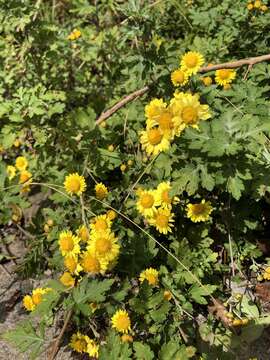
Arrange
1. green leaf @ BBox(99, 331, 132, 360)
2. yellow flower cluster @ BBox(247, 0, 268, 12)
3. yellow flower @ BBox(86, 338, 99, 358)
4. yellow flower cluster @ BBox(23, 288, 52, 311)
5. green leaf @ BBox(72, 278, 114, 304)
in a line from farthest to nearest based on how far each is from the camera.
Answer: yellow flower cluster @ BBox(247, 0, 268, 12) → yellow flower cluster @ BBox(23, 288, 52, 311) → yellow flower @ BBox(86, 338, 99, 358) → green leaf @ BBox(72, 278, 114, 304) → green leaf @ BBox(99, 331, 132, 360)

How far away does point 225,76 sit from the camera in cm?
262

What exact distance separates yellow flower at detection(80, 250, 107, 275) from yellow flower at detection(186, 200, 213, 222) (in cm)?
61

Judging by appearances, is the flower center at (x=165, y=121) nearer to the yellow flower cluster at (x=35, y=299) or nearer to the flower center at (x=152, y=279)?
the flower center at (x=152, y=279)

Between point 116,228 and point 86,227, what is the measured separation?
0.87 ft

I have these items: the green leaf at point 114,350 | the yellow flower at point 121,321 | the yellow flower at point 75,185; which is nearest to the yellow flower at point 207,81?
the yellow flower at point 75,185

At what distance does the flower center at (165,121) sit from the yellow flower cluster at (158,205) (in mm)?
408

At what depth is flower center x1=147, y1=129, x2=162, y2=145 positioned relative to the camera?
2.10 metres

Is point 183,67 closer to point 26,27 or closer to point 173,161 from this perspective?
point 173,161

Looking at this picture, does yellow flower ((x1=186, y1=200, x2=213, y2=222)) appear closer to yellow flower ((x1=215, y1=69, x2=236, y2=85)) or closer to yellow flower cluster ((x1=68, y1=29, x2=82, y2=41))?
yellow flower ((x1=215, y1=69, x2=236, y2=85))

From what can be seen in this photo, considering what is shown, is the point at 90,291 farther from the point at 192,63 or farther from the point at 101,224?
the point at 192,63

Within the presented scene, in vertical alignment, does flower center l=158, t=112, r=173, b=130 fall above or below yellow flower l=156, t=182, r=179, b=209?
above

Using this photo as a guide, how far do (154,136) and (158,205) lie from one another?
43cm

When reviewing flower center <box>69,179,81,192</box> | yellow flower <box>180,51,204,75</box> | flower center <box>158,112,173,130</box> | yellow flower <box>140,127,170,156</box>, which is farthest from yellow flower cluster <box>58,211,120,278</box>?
yellow flower <box>180,51,204,75</box>

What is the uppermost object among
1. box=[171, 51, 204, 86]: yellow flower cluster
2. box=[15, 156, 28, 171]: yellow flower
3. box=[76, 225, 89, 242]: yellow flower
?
box=[171, 51, 204, 86]: yellow flower cluster
